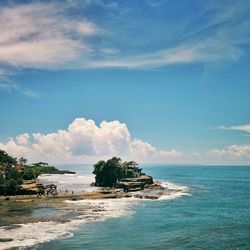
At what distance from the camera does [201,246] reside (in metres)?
60.8

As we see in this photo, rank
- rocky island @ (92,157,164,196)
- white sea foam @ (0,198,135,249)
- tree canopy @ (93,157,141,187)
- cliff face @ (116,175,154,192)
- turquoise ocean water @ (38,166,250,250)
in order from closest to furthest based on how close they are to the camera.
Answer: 1. turquoise ocean water @ (38,166,250,250)
2. white sea foam @ (0,198,135,249)
3. cliff face @ (116,175,154,192)
4. rocky island @ (92,157,164,196)
5. tree canopy @ (93,157,141,187)

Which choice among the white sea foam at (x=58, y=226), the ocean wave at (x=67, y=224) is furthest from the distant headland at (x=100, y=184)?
the white sea foam at (x=58, y=226)

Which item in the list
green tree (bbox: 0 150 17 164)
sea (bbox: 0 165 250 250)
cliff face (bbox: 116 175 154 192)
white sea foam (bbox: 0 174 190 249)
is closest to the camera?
sea (bbox: 0 165 250 250)

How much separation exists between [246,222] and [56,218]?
40.5m

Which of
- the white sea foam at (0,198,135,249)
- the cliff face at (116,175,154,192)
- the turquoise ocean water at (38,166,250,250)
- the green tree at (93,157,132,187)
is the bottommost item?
the turquoise ocean water at (38,166,250,250)

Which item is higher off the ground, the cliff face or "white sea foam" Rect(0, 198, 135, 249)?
the cliff face

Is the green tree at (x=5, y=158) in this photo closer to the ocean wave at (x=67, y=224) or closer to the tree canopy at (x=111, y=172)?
the tree canopy at (x=111, y=172)

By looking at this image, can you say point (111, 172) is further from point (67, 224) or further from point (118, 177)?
point (67, 224)

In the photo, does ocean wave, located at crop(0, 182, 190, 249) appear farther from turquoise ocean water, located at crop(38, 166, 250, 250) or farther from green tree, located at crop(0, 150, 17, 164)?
green tree, located at crop(0, 150, 17, 164)

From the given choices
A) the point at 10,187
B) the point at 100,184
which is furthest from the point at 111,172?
the point at 10,187

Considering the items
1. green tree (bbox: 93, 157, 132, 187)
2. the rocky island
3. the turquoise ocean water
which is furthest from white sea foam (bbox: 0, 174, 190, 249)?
green tree (bbox: 93, 157, 132, 187)

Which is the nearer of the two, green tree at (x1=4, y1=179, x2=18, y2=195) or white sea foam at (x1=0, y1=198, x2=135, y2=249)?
white sea foam at (x1=0, y1=198, x2=135, y2=249)

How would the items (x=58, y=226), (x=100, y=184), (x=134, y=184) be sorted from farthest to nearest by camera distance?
1. (x=100, y=184)
2. (x=134, y=184)
3. (x=58, y=226)

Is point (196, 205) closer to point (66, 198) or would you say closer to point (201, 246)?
point (66, 198)
